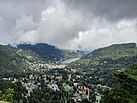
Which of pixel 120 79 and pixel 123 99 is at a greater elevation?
pixel 120 79

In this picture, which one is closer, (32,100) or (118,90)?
(118,90)

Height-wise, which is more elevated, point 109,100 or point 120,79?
point 120,79

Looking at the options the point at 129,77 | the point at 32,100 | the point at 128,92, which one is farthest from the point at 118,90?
the point at 32,100

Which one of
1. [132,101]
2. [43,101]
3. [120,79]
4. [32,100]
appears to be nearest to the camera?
[132,101]

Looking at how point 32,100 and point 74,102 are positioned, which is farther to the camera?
point 74,102

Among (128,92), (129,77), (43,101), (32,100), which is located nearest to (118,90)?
(128,92)

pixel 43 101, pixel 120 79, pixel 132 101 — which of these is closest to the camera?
pixel 132 101

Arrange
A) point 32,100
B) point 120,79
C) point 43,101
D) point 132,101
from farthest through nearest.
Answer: point 43,101 < point 32,100 < point 120,79 < point 132,101

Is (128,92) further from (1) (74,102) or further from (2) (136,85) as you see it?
(1) (74,102)

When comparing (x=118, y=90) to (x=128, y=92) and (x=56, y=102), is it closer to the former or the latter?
(x=128, y=92)
